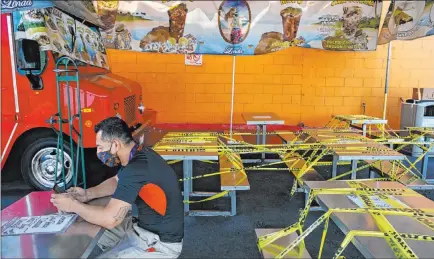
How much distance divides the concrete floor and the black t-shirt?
1132mm

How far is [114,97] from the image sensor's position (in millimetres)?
4836

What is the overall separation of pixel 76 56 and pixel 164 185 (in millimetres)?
2931

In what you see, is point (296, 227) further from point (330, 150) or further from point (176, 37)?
point (176, 37)

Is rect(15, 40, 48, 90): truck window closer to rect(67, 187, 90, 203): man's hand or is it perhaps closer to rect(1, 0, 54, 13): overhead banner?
rect(1, 0, 54, 13): overhead banner

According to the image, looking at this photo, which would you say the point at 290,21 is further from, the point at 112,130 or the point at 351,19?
the point at 112,130

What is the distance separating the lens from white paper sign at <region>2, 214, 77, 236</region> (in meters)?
2.00

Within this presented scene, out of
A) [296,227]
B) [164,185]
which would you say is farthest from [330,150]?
[164,185]

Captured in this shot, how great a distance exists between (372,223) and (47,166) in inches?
178

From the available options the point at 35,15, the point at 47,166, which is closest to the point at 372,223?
the point at 35,15

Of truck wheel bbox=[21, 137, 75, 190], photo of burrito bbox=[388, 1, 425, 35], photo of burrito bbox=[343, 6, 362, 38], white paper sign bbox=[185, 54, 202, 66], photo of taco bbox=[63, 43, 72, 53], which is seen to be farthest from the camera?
white paper sign bbox=[185, 54, 202, 66]

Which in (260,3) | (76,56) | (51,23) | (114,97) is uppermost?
(260,3)

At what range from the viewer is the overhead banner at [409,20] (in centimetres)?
548

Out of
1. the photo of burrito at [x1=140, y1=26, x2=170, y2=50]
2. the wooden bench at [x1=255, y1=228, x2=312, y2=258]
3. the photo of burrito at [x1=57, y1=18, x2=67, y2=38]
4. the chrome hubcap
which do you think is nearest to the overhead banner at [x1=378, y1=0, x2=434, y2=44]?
the photo of burrito at [x1=140, y1=26, x2=170, y2=50]

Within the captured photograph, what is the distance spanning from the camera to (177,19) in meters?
5.75
